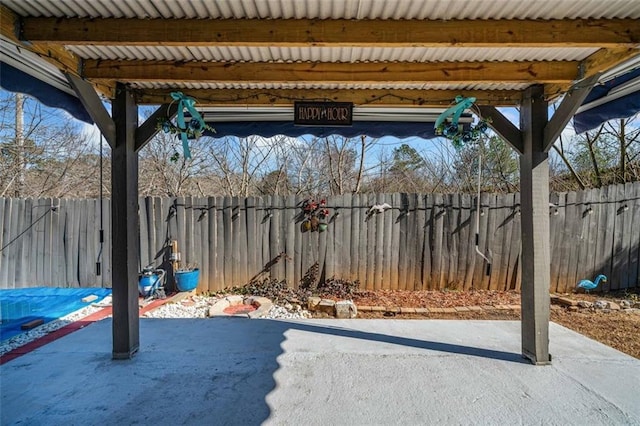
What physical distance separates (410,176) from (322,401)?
342 inches

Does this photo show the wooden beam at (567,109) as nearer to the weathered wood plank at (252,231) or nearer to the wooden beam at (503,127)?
the wooden beam at (503,127)

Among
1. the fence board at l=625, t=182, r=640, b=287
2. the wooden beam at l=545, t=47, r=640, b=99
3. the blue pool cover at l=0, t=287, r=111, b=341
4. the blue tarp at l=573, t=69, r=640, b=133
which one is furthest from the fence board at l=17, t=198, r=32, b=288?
the fence board at l=625, t=182, r=640, b=287

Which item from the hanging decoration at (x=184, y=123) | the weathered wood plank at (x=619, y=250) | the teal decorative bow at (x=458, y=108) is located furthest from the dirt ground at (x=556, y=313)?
the hanging decoration at (x=184, y=123)

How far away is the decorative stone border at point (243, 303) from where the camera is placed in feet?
14.3

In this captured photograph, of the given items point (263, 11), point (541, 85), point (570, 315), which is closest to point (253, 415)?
point (263, 11)

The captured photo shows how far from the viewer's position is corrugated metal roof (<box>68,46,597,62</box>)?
2.11 meters

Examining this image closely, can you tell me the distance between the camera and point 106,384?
7.27 ft

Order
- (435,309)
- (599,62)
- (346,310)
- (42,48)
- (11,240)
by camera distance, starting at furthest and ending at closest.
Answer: (11,240) < (435,309) < (346,310) < (599,62) < (42,48)

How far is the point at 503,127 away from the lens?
2.59 metres

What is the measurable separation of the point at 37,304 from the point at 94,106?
393 cm

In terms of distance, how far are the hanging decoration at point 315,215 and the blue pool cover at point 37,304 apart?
3.24 m

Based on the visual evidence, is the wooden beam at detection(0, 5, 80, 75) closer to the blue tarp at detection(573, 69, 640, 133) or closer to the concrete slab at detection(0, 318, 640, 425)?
the concrete slab at detection(0, 318, 640, 425)

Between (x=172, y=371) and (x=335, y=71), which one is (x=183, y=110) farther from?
(x=172, y=371)

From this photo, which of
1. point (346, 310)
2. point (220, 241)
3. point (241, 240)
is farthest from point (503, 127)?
point (220, 241)
